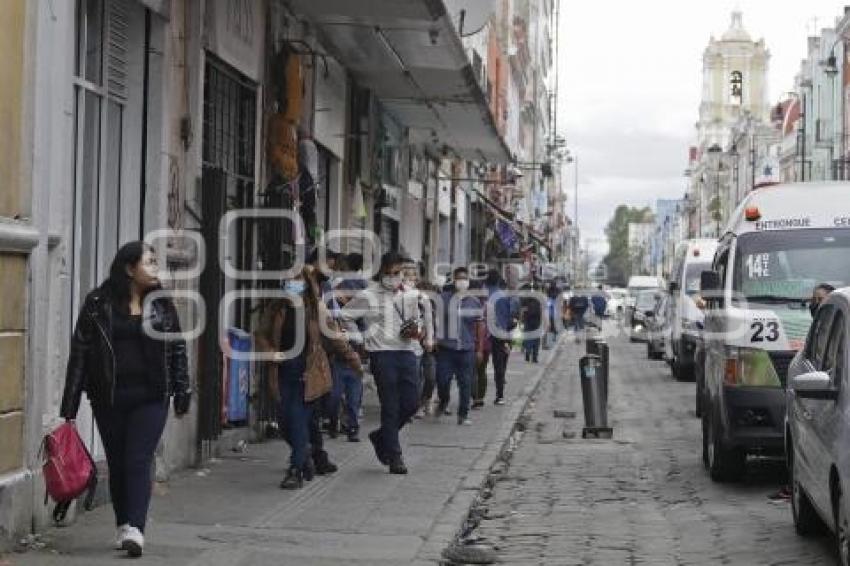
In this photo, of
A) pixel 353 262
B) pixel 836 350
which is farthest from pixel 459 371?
pixel 836 350

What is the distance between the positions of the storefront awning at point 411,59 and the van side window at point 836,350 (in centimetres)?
677

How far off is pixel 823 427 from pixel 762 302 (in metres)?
4.08

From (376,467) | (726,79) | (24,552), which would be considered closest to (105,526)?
(24,552)

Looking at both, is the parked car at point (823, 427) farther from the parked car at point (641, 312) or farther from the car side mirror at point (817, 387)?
the parked car at point (641, 312)

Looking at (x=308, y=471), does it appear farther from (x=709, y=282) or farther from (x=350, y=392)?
(x=709, y=282)

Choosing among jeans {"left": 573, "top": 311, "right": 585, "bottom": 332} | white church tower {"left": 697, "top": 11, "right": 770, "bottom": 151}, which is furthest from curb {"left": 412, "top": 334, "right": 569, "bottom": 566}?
white church tower {"left": 697, "top": 11, "right": 770, "bottom": 151}

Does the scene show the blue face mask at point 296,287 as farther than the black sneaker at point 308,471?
No

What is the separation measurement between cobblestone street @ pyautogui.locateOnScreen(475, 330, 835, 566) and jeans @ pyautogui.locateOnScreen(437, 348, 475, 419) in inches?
35.1

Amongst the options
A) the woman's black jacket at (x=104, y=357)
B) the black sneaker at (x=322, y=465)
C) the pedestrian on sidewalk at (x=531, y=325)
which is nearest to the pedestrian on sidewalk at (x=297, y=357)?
the black sneaker at (x=322, y=465)

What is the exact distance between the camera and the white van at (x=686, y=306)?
2691 centimetres

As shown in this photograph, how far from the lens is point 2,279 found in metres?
7.82

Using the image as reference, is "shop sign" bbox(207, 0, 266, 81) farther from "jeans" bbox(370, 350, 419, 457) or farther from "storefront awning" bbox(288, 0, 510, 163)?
"jeans" bbox(370, 350, 419, 457)

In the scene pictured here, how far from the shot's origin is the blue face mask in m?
11.0

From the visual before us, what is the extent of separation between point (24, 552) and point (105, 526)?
93 centimetres
